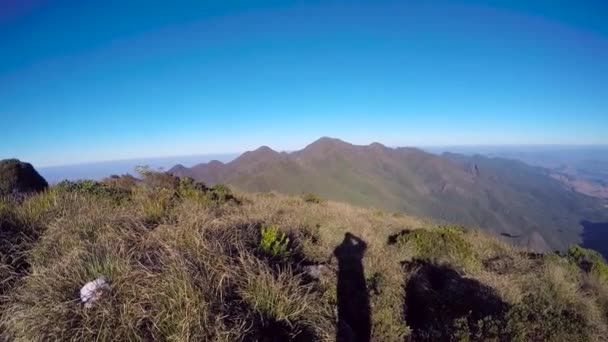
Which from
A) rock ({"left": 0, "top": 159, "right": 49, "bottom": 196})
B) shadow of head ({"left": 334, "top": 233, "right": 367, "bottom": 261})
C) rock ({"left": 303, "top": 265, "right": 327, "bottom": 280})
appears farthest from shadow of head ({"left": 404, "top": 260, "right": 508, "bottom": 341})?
rock ({"left": 0, "top": 159, "right": 49, "bottom": 196})

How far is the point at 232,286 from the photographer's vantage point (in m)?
4.24

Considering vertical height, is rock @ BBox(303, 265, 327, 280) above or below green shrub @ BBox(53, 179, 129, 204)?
below

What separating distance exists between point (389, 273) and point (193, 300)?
4.48 meters

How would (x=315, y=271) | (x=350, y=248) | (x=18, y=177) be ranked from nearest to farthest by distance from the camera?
(x=315, y=271) < (x=350, y=248) < (x=18, y=177)

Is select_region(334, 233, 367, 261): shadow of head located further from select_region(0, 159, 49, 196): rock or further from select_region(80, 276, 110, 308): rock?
select_region(0, 159, 49, 196): rock

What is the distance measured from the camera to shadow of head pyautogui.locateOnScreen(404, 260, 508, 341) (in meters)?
5.03

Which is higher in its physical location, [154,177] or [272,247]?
[154,177]

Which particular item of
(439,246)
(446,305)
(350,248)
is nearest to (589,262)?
(439,246)

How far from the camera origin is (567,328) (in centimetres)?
515

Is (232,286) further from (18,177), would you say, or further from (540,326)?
(18,177)

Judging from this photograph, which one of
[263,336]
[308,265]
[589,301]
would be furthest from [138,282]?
[589,301]

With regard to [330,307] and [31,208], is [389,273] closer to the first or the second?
[330,307]

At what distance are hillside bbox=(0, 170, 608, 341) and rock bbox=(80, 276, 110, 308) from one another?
0.08 ft

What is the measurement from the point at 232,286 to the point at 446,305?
4109 mm
